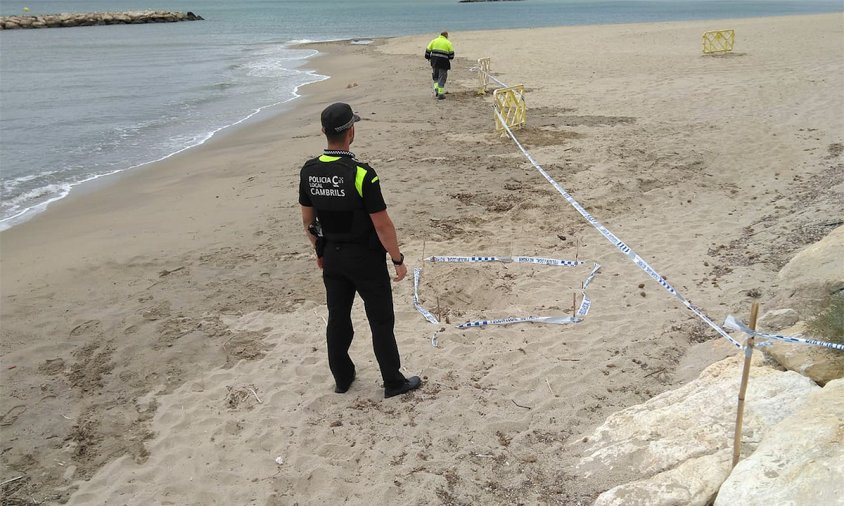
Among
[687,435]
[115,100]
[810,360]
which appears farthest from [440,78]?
[687,435]

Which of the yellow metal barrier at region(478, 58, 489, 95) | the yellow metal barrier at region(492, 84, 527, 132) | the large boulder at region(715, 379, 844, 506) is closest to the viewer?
the large boulder at region(715, 379, 844, 506)

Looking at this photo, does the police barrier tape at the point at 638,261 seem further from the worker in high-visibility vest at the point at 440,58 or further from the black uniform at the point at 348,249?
the worker in high-visibility vest at the point at 440,58

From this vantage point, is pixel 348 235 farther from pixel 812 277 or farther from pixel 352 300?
pixel 812 277

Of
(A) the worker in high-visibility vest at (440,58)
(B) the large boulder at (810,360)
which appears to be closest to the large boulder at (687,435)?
(B) the large boulder at (810,360)

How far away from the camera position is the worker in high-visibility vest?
51.2ft

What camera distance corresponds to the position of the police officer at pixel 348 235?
3760 mm

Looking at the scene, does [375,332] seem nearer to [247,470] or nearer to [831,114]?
[247,470]

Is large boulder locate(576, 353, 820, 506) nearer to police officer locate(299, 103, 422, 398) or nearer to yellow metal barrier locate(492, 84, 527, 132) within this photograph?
police officer locate(299, 103, 422, 398)

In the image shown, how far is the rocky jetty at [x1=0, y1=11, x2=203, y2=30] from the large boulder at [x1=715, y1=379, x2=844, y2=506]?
67.5 m

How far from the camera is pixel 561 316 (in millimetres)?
5422

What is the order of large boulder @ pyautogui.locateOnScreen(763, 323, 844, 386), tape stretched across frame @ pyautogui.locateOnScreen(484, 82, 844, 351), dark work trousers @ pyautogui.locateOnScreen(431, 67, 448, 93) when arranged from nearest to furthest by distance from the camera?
tape stretched across frame @ pyautogui.locateOnScreen(484, 82, 844, 351)
large boulder @ pyautogui.locateOnScreen(763, 323, 844, 386)
dark work trousers @ pyautogui.locateOnScreen(431, 67, 448, 93)

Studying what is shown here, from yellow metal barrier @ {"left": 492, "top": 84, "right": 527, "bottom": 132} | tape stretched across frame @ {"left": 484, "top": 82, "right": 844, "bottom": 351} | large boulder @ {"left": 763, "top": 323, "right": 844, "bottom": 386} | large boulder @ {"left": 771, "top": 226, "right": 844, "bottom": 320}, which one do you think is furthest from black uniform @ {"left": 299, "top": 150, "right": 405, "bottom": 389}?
yellow metal barrier @ {"left": 492, "top": 84, "right": 527, "bottom": 132}

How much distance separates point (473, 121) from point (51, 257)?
8685 millimetres

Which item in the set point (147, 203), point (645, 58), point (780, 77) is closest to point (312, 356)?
point (147, 203)
